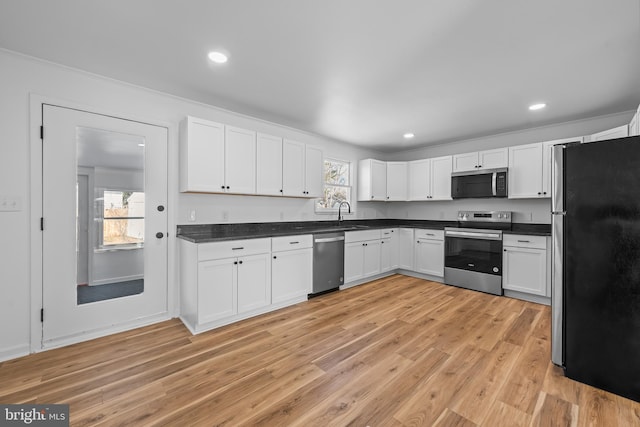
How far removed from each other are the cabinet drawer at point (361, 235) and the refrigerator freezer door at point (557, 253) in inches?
96.8

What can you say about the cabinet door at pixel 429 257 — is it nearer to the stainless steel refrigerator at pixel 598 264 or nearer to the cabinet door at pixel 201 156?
the stainless steel refrigerator at pixel 598 264

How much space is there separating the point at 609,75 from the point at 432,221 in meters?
3.20

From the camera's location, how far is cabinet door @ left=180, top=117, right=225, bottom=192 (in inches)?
117

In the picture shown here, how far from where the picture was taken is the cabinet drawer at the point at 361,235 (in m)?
4.21

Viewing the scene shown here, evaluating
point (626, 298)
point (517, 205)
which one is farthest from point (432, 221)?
point (626, 298)

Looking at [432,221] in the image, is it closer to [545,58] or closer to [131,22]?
[545,58]

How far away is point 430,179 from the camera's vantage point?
5.02m

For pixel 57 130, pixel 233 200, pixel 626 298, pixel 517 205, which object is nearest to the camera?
pixel 626 298

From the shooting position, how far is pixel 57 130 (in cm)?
246

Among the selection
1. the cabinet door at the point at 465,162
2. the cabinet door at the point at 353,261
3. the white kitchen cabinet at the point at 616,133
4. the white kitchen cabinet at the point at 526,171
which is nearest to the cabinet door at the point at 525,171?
the white kitchen cabinet at the point at 526,171

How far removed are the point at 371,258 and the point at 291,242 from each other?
165cm

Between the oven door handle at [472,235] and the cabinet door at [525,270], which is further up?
the oven door handle at [472,235]

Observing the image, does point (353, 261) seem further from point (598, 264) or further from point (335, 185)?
point (598, 264)

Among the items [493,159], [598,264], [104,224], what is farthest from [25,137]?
[493,159]
